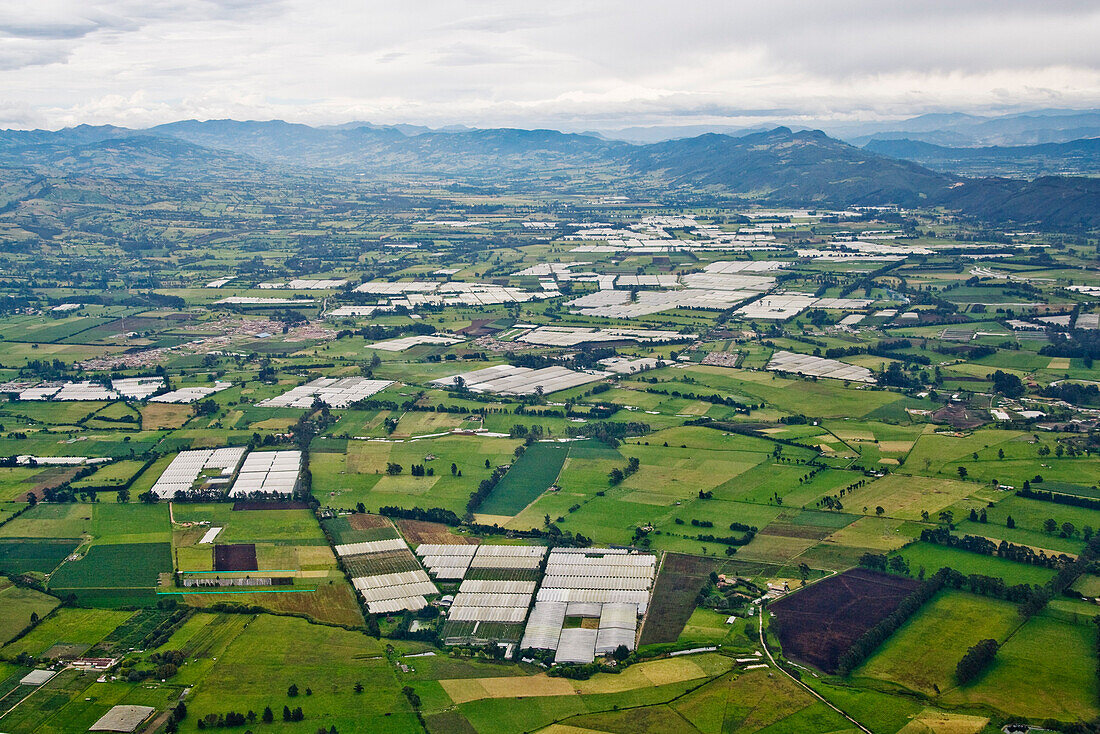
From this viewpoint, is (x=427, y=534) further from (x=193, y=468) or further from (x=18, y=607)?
(x=18, y=607)

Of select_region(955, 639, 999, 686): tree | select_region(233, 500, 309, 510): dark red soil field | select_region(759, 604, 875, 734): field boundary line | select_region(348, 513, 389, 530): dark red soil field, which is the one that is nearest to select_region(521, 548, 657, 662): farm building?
select_region(759, 604, 875, 734): field boundary line

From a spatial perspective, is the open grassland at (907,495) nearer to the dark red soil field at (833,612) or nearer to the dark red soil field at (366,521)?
the dark red soil field at (833,612)

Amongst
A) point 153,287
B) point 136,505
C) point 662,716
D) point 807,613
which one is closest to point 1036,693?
point 807,613

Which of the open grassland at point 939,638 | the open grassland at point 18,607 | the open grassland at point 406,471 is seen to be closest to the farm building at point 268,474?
the open grassland at point 406,471

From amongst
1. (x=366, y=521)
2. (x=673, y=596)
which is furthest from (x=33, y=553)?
(x=673, y=596)

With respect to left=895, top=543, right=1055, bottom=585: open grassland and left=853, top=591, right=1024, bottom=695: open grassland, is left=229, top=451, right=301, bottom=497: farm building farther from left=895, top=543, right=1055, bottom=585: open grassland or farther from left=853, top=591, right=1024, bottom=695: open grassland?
left=895, top=543, right=1055, bottom=585: open grassland

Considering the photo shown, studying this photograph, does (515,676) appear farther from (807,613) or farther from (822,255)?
(822,255)
